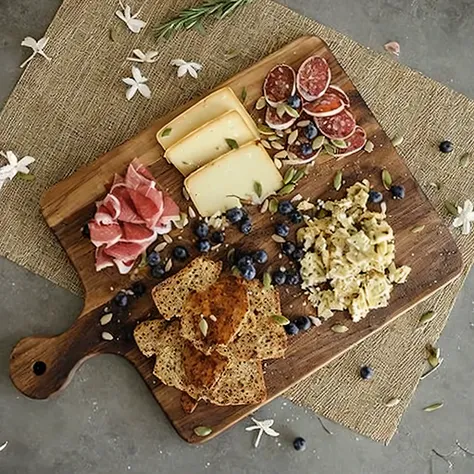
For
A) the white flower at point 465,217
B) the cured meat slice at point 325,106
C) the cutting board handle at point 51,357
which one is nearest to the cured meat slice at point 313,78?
the cured meat slice at point 325,106

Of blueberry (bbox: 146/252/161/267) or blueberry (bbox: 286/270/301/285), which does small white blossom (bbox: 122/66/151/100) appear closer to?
blueberry (bbox: 146/252/161/267)

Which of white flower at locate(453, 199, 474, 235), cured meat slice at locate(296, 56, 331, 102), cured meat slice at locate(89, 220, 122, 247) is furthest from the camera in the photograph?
white flower at locate(453, 199, 474, 235)

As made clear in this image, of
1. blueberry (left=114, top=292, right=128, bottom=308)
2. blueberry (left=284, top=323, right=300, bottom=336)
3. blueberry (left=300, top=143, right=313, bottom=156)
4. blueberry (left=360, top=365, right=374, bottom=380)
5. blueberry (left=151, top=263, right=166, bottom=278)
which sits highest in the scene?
blueberry (left=300, top=143, right=313, bottom=156)

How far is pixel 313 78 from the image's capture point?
2.44m

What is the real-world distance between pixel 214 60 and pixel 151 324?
0.80 m

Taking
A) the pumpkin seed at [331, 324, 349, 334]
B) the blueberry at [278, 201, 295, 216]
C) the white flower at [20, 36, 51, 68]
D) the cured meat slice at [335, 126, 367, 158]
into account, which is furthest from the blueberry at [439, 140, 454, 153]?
the white flower at [20, 36, 51, 68]

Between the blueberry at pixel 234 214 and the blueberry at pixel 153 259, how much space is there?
23 centimetres

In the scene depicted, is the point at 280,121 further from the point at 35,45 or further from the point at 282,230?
the point at 35,45

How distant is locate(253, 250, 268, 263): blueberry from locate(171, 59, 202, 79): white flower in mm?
563

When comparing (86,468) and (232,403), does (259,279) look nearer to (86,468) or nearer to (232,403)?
(232,403)

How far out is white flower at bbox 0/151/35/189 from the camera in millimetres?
2467

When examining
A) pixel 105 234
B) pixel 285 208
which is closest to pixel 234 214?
pixel 285 208

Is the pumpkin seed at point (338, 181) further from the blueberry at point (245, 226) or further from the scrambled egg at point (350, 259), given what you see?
the blueberry at point (245, 226)

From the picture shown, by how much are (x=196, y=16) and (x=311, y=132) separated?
0.49 m
